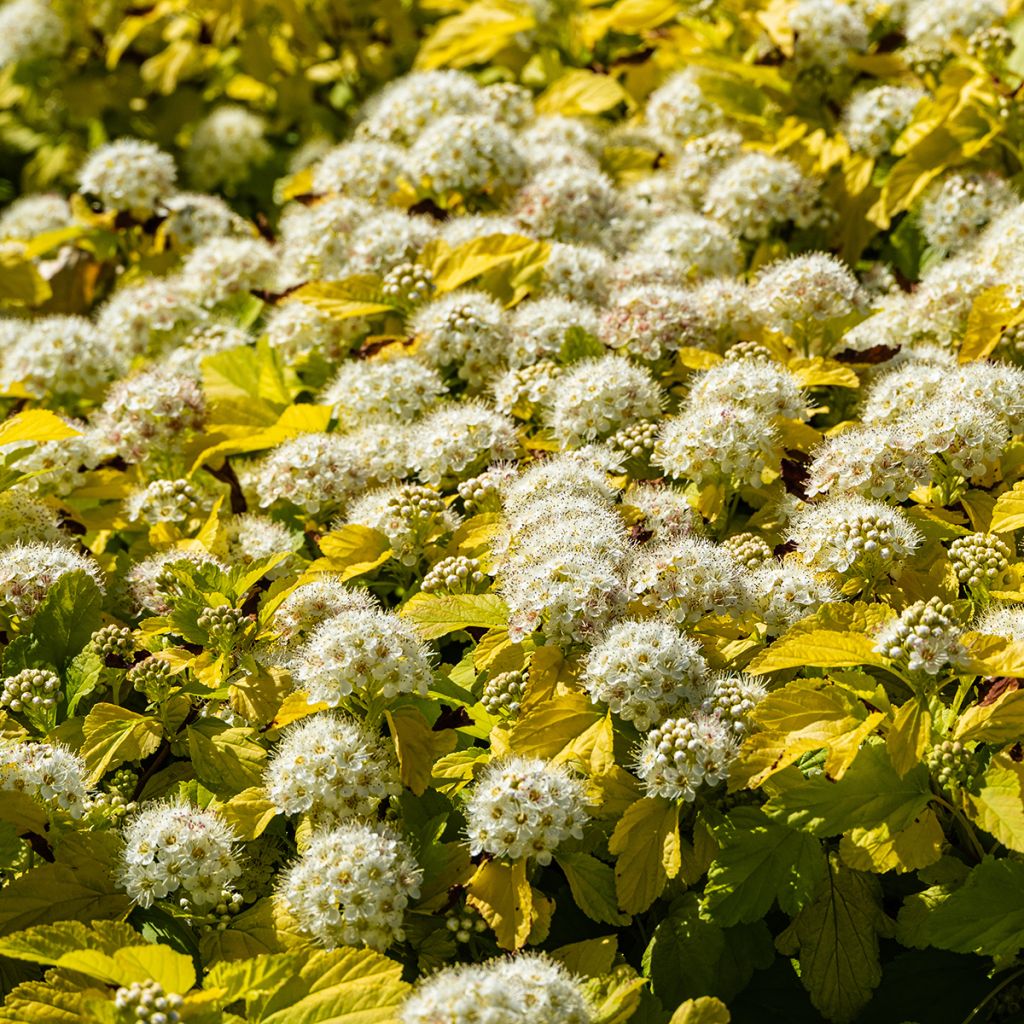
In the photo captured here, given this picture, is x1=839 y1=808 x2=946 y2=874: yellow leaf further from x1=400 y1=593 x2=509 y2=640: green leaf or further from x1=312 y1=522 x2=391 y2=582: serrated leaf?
x1=312 y1=522 x2=391 y2=582: serrated leaf

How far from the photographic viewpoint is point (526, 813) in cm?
242

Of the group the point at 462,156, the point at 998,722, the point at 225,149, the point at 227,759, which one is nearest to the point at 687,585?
the point at 998,722

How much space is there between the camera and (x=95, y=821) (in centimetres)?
274

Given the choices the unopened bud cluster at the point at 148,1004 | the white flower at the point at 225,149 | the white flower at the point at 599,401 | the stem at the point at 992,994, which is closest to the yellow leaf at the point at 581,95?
the white flower at the point at 225,149

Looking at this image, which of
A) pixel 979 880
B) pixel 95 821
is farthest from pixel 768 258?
pixel 95 821

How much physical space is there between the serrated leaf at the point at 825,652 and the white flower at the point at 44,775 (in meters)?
1.41

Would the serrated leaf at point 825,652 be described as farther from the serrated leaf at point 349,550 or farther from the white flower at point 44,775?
the white flower at point 44,775

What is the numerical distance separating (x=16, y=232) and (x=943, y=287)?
145 inches

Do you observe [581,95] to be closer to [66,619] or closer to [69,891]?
[66,619]

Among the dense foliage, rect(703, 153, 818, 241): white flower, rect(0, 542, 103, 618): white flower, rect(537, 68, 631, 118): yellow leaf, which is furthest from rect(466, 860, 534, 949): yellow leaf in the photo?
rect(537, 68, 631, 118): yellow leaf

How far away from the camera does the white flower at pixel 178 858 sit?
254 cm

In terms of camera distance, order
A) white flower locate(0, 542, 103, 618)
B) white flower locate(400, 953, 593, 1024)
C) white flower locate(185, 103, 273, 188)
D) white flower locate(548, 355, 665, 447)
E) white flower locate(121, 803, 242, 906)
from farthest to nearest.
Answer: white flower locate(185, 103, 273, 188) < white flower locate(548, 355, 665, 447) < white flower locate(0, 542, 103, 618) < white flower locate(121, 803, 242, 906) < white flower locate(400, 953, 593, 1024)

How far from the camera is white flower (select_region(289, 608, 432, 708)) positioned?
2598 millimetres

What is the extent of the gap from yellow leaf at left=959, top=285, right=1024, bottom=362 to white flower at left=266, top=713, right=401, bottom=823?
6.35ft
